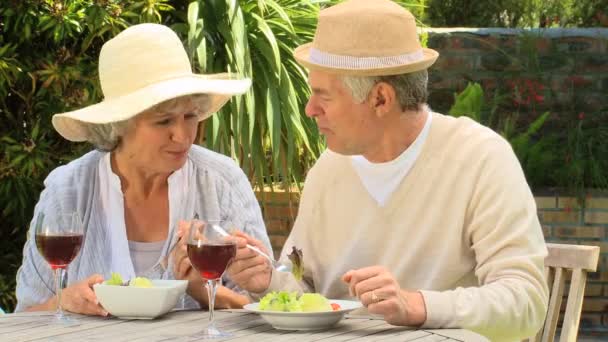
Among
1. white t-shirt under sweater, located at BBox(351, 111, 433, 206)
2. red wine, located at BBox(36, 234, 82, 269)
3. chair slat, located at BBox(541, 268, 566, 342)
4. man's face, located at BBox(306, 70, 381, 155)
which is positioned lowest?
chair slat, located at BBox(541, 268, 566, 342)

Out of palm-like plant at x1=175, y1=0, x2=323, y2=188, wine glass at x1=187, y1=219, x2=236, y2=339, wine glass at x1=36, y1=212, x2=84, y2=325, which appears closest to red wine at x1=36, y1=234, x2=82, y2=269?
wine glass at x1=36, y1=212, x2=84, y2=325

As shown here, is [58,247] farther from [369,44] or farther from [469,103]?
[469,103]

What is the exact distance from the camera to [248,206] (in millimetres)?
3482

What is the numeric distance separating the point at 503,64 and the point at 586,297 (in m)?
1.56

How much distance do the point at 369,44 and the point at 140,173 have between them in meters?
0.88

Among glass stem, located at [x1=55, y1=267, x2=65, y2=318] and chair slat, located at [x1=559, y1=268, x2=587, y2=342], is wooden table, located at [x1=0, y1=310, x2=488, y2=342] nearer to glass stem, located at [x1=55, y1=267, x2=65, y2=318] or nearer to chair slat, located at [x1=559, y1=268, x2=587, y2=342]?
glass stem, located at [x1=55, y1=267, x2=65, y2=318]

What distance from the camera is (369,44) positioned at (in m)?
2.88

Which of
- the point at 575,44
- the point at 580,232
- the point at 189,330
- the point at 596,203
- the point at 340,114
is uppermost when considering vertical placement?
the point at 340,114

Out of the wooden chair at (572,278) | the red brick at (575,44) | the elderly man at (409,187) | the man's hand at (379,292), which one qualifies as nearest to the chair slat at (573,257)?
the wooden chair at (572,278)

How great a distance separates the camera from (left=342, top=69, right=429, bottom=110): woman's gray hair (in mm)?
2896

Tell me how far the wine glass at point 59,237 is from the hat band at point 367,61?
692 millimetres

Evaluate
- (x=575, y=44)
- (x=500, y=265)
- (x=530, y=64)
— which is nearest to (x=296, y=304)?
(x=500, y=265)

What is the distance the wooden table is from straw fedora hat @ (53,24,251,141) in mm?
646

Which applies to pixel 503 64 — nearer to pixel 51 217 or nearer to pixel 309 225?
pixel 309 225
